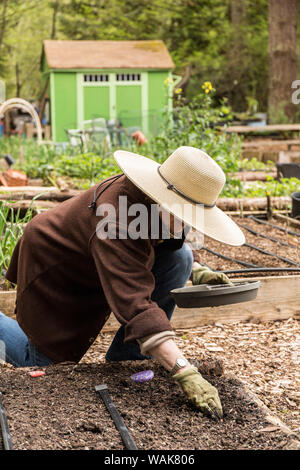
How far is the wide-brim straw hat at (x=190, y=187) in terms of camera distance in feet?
6.68

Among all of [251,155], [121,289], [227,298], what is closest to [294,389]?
[227,298]

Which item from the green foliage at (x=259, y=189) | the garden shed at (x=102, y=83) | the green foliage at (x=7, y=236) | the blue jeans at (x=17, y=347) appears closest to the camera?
the blue jeans at (x=17, y=347)

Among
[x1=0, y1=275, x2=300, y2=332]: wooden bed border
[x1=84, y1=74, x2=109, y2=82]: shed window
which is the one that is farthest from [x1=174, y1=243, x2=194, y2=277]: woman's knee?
[x1=84, y1=74, x2=109, y2=82]: shed window

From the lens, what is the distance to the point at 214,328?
3.38 meters

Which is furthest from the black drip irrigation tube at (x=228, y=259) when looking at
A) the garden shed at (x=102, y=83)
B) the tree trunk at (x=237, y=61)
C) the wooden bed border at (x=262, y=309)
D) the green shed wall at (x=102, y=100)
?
the tree trunk at (x=237, y=61)

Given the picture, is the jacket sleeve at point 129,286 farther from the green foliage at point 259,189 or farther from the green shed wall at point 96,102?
the green shed wall at point 96,102

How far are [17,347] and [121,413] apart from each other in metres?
0.71

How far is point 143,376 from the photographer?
2363 millimetres

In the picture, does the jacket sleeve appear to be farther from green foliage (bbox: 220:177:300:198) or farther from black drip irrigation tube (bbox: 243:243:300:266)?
green foliage (bbox: 220:177:300:198)

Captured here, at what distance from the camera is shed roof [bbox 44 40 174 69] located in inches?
635

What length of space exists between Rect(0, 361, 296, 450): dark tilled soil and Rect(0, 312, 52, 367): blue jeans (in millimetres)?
128

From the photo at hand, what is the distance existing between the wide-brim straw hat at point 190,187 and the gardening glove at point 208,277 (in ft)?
1.88

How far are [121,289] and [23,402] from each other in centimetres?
55
